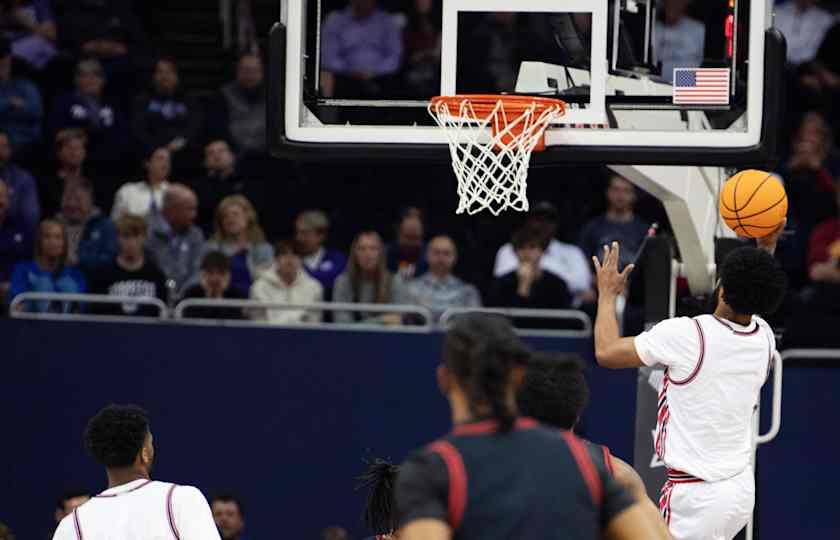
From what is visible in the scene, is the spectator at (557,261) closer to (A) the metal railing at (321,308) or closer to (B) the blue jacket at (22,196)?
(A) the metal railing at (321,308)

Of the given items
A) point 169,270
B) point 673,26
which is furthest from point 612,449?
point 673,26

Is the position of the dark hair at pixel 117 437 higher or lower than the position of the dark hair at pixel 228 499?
higher

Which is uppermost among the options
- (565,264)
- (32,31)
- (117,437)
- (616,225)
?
(32,31)

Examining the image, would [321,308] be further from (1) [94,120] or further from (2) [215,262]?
(1) [94,120]

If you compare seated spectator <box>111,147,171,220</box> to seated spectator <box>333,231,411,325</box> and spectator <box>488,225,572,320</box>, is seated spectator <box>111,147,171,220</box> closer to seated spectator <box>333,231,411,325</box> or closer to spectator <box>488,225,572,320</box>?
seated spectator <box>333,231,411,325</box>

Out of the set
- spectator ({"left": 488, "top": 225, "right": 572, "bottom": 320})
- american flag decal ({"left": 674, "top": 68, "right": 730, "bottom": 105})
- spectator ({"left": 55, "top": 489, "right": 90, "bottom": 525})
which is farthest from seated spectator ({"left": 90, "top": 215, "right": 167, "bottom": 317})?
american flag decal ({"left": 674, "top": 68, "right": 730, "bottom": 105})

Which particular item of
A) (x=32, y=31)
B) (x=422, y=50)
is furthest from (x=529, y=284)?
(x=32, y=31)

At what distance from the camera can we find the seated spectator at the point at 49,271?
11.3m

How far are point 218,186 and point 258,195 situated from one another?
1.09 feet

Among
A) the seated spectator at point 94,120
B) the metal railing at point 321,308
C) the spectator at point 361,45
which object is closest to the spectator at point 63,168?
the seated spectator at point 94,120

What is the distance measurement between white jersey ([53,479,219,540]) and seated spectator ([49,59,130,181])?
26.8 ft

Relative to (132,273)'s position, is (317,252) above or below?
above

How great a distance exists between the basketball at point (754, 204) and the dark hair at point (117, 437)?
2.96 m

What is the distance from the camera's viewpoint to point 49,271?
11430 millimetres
